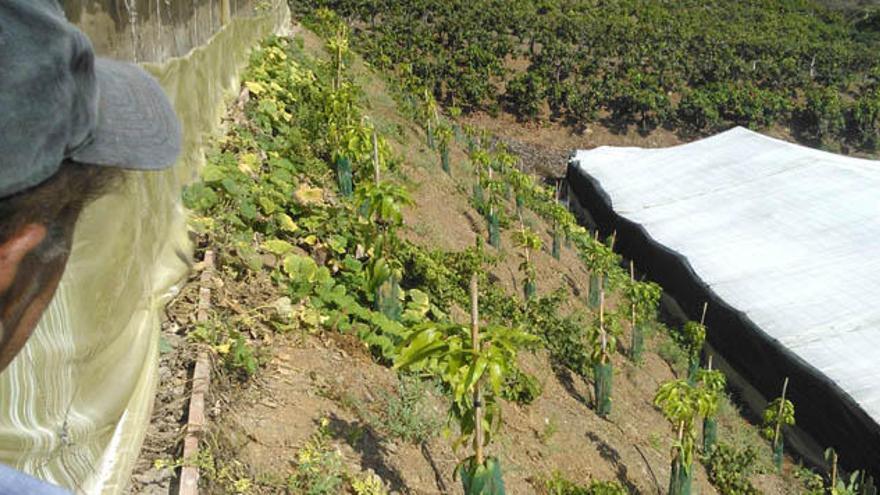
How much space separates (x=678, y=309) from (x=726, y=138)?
6.43m

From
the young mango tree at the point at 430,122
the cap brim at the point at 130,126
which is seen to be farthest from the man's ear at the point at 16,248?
the young mango tree at the point at 430,122

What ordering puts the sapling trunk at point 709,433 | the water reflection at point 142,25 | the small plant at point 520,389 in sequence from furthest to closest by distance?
the sapling trunk at point 709,433
the small plant at point 520,389
the water reflection at point 142,25

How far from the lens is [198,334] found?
3.73 meters

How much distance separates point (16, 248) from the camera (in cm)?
101

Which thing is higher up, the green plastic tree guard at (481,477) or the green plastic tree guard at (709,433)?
the green plastic tree guard at (481,477)

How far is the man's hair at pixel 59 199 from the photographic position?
0.98m

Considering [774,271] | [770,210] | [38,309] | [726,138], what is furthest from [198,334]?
[726,138]

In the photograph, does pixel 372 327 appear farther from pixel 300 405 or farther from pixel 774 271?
pixel 774 271

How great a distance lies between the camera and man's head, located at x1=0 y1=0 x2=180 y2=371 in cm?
91

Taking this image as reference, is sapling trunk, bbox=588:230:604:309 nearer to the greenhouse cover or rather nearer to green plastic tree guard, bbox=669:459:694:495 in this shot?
the greenhouse cover

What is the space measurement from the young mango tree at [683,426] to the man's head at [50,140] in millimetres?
5668

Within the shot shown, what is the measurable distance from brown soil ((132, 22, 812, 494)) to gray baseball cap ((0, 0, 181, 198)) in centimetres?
220

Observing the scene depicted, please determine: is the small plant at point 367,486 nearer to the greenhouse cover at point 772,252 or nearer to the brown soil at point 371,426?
the brown soil at point 371,426

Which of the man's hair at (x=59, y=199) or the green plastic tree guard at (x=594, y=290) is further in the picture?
the green plastic tree guard at (x=594, y=290)
